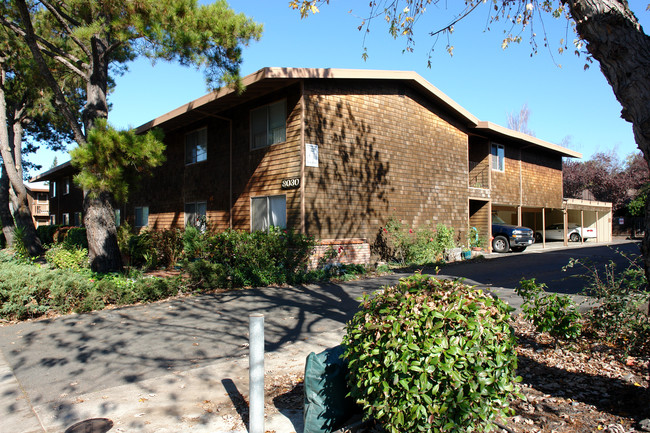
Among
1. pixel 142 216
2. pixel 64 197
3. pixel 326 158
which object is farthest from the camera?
pixel 64 197

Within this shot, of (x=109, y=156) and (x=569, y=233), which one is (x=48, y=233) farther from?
(x=569, y=233)

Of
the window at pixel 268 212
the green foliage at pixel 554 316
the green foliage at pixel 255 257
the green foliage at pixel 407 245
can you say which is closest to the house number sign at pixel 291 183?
the window at pixel 268 212

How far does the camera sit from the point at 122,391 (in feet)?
13.4

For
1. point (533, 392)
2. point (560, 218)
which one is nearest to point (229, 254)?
point (533, 392)

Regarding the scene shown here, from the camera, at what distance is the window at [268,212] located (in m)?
12.7

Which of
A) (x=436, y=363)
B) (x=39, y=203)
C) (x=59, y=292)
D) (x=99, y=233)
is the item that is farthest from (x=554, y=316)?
(x=39, y=203)

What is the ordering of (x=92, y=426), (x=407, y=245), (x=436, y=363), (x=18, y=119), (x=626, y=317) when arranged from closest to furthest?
(x=436, y=363) < (x=92, y=426) < (x=626, y=317) < (x=407, y=245) < (x=18, y=119)

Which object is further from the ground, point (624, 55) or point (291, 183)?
point (624, 55)

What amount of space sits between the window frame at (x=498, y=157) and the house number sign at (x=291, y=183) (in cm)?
1186

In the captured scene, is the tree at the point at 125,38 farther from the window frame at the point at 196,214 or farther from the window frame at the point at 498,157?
the window frame at the point at 498,157

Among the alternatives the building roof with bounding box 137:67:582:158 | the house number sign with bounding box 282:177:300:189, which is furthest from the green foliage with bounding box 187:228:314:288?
the building roof with bounding box 137:67:582:158

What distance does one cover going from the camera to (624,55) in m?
3.18

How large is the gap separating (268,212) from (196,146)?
5.96 meters

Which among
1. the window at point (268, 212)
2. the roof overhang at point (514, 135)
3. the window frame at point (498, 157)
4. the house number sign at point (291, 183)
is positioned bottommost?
the window at point (268, 212)
